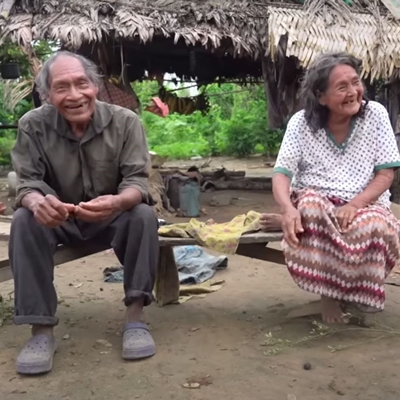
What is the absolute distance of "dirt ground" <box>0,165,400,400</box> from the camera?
7.41ft

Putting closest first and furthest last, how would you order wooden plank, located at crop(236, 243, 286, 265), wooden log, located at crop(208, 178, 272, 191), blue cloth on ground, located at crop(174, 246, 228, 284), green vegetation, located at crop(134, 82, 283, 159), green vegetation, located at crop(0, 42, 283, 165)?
1. wooden plank, located at crop(236, 243, 286, 265)
2. blue cloth on ground, located at crop(174, 246, 228, 284)
3. wooden log, located at crop(208, 178, 272, 191)
4. green vegetation, located at crop(0, 42, 283, 165)
5. green vegetation, located at crop(134, 82, 283, 159)

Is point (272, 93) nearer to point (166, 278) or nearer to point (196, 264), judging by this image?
point (196, 264)

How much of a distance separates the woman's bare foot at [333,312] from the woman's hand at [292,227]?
0.39 meters

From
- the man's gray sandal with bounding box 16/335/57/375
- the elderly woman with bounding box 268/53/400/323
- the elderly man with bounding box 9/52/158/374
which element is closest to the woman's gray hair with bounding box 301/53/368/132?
the elderly woman with bounding box 268/53/400/323

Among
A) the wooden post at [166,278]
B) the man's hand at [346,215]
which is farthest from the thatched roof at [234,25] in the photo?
the man's hand at [346,215]

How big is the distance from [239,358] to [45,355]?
0.82 meters

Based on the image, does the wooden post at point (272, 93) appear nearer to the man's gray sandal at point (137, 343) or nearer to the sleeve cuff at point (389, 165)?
the sleeve cuff at point (389, 165)

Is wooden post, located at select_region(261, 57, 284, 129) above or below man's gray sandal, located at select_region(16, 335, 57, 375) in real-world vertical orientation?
above

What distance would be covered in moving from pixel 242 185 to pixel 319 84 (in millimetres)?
6555

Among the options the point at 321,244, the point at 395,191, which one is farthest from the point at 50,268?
the point at 395,191

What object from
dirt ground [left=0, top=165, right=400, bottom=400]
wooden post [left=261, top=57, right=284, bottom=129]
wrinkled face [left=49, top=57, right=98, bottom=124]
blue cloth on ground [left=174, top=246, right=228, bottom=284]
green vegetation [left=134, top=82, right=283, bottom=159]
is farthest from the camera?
green vegetation [left=134, top=82, right=283, bottom=159]

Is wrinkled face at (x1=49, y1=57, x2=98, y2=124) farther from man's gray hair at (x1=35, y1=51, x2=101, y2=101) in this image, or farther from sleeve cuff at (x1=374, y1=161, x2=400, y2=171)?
sleeve cuff at (x1=374, y1=161, x2=400, y2=171)

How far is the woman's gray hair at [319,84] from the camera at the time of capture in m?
2.80

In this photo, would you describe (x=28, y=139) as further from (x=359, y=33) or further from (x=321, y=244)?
(x=359, y=33)
